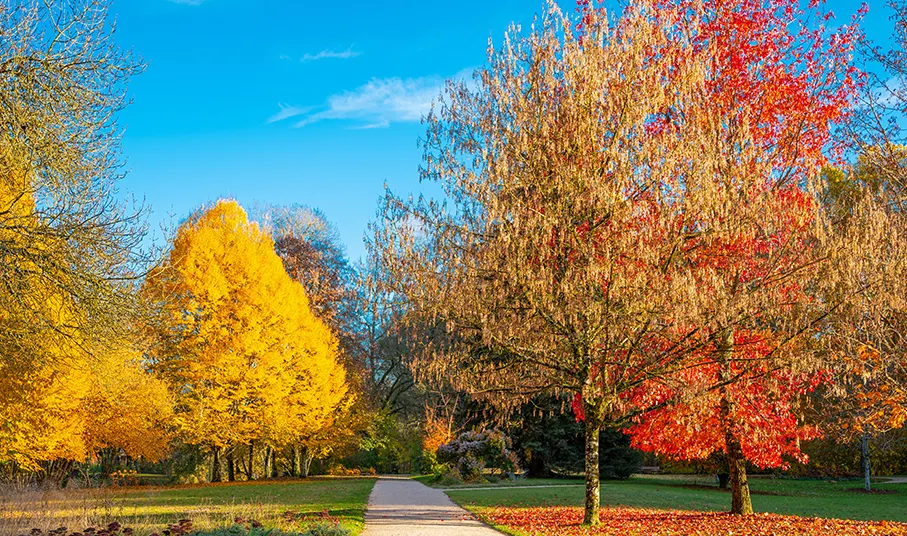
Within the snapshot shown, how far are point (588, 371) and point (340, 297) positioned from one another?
25710 millimetres

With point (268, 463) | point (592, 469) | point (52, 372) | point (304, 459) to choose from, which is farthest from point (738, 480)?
point (304, 459)

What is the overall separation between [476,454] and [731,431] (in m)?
15.3

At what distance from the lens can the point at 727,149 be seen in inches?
468

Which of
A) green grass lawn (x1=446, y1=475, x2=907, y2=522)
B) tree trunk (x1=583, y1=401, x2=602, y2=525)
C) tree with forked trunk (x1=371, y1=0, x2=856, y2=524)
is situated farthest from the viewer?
green grass lawn (x1=446, y1=475, x2=907, y2=522)

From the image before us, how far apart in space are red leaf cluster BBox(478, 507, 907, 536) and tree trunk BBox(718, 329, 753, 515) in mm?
391

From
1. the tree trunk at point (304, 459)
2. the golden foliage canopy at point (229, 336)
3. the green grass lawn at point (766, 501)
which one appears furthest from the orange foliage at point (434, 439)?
the golden foliage canopy at point (229, 336)

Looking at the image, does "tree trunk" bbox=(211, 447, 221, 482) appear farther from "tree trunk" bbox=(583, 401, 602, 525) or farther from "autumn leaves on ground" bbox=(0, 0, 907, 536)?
"tree trunk" bbox=(583, 401, 602, 525)

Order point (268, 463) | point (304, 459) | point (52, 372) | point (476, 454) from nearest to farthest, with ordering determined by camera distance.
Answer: point (52, 372) < point (476, 454) < point (268, 463) < point (304, 459)

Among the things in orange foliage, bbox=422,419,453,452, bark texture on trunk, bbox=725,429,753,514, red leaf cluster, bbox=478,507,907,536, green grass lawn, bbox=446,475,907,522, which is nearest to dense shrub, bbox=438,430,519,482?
orange foliage, bbox=422,419,453,452

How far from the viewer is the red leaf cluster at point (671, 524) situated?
11.2 meters

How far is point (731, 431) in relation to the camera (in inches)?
514

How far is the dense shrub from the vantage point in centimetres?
2630

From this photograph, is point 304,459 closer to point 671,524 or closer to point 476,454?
point 476,454

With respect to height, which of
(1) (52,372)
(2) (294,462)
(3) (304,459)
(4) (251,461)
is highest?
(1) (52,372)
